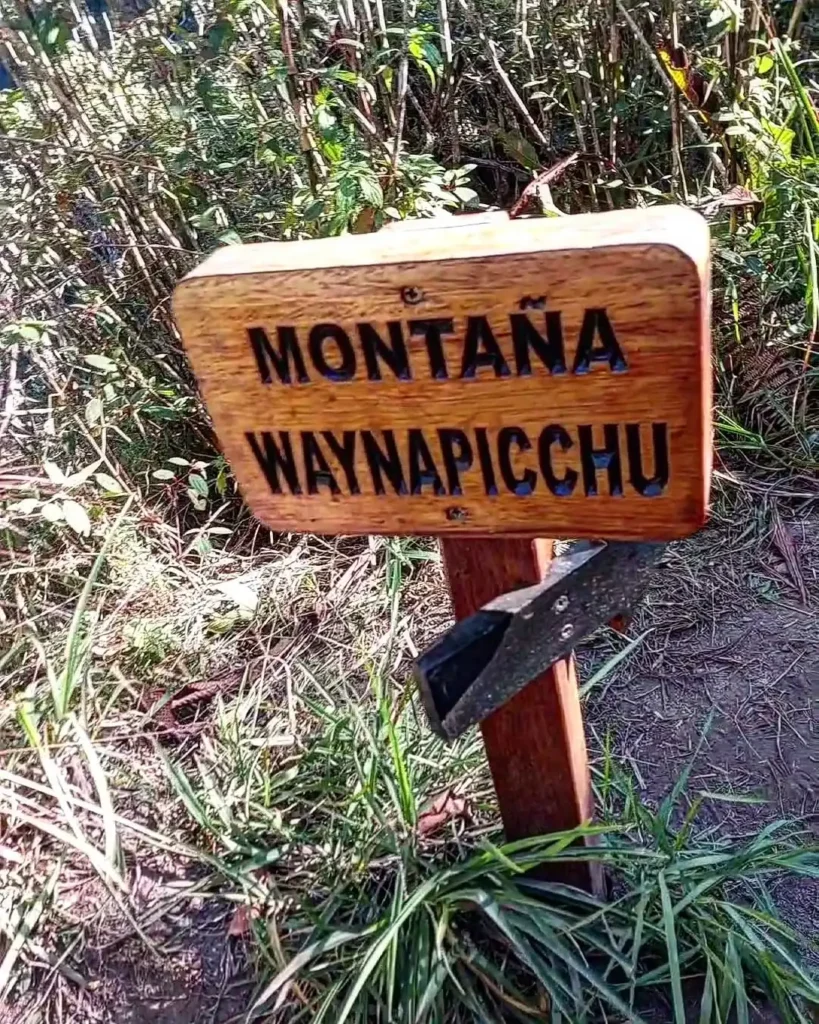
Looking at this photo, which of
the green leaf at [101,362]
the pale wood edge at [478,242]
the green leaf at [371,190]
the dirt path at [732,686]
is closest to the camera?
the pale wood edge at [478,242]

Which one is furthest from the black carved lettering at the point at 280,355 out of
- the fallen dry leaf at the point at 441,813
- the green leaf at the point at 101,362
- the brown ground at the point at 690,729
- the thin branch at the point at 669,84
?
the thin branch at the point at 669,84

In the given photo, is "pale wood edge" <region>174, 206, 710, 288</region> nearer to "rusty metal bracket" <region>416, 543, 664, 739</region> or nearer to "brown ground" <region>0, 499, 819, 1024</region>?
"rusty metal bracket" <region>416, 543, 664, 739</region>

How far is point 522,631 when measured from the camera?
1007 millimetres

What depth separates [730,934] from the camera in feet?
4.10

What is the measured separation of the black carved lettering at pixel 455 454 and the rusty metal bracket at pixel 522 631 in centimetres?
17

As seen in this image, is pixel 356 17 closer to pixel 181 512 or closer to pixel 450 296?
pixel 181 512

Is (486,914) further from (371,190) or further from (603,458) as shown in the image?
(371,190)

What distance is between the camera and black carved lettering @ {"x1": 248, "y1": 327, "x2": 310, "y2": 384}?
0.88 m

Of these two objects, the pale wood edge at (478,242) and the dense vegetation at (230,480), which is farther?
the dense vegetation at (230,480)

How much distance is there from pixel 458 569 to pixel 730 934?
2.24 feet

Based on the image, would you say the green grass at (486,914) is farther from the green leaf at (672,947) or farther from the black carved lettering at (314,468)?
the black carved lettering at (314,468)

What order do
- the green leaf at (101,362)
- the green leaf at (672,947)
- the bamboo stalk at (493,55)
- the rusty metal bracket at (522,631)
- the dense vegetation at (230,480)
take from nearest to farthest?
the rusty metal bracket at (522,631)
the green leaf at (672,947)
the dense vegetation at (230,480)
the green leaf at (101,362)
the bamboo stalk at (493,55)

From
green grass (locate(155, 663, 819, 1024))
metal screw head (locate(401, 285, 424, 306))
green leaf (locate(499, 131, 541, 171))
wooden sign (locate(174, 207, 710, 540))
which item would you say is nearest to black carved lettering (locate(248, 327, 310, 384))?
wooden sign (locate(174, 207, 710, 540))

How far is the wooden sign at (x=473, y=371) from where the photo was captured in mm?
784
